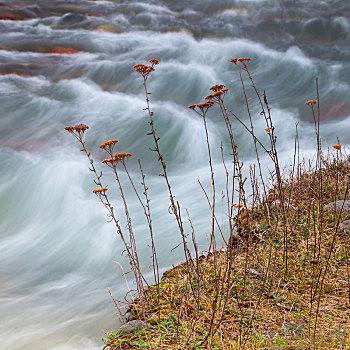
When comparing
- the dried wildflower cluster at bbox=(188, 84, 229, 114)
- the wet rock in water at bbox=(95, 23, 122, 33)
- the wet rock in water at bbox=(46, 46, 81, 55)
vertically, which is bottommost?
the dried wildflower cluster at bbox=(188, 84, 229, 114)

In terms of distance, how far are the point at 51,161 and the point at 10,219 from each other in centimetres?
174

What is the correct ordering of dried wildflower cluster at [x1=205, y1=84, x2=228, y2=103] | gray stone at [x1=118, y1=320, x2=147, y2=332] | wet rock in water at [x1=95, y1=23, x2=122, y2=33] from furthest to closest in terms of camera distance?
wet rock in water at [x1=95, y1=23, x2=122, y2=33]
gray stone at [x1=118, y1=320, x2=147, y2=332]
dried wildflower cluster at [x1=205, y1=84, x2=228, y2=103]

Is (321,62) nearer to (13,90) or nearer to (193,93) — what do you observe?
(193,93)

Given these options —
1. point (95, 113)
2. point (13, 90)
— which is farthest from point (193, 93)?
point (13, 90)

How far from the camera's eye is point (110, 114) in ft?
32.8

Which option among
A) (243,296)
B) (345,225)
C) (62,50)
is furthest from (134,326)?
(62,50)

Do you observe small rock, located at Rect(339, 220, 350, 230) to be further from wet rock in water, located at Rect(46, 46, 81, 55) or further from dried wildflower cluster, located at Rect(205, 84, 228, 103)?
wet rock in water, located at Rect(46, 46, 81, 55)

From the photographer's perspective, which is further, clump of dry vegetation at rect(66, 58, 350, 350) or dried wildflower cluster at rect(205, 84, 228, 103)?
dried wildflower cluster at rect(205, 84, 228, 103)

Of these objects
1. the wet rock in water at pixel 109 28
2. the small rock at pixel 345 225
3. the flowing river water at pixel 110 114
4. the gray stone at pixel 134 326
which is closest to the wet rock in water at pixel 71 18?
the flowing river water at pixel 110 114

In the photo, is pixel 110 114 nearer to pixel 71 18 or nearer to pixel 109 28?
pixel 109 28

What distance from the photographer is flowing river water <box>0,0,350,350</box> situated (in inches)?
184

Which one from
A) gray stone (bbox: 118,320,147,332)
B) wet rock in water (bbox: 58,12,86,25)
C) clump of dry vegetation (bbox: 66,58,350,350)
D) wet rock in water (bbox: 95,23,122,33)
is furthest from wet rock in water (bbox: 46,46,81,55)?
gray stone (bbox: 118,320,147,332)

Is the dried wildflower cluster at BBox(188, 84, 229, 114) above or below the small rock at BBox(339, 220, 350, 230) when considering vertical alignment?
above

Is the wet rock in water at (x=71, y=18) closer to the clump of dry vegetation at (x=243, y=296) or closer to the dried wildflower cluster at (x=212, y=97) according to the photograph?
the clump of dry vegetation at (x=243, y=296)
